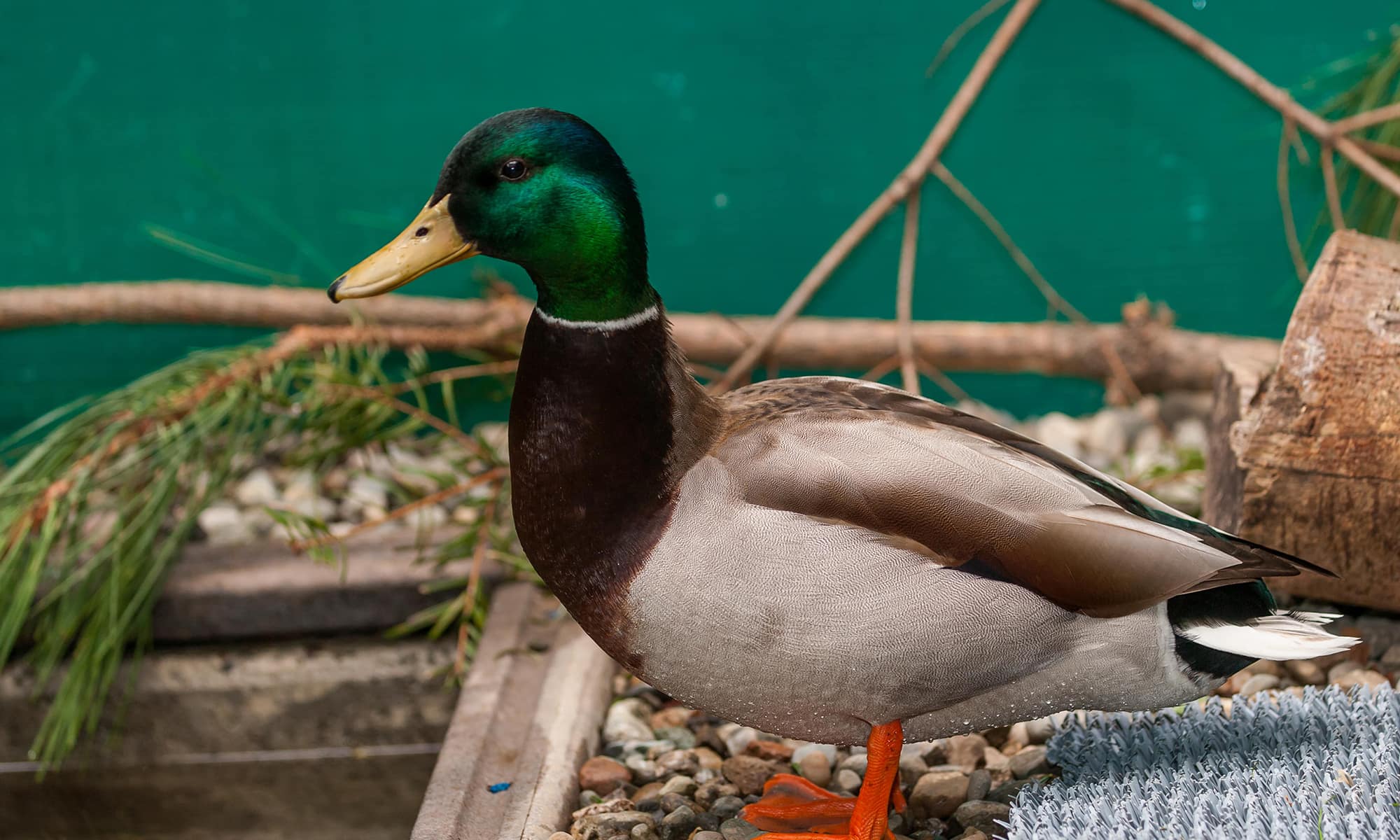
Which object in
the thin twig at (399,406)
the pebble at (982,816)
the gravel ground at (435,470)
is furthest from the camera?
the gravel ground at (435,470)

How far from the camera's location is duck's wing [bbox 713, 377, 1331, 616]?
55.7 inches

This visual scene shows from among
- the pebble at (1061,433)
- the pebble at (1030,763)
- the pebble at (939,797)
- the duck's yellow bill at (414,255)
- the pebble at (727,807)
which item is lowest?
the pebble at (727,807)

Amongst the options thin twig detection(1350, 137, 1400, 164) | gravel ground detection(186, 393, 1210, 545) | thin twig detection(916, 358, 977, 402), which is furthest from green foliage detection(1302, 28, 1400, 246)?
thin twig detection(916, 358, 977, 402)

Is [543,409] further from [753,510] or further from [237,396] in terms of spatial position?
[237,396]

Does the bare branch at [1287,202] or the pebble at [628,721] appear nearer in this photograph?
Result: the pebble at [628,721]

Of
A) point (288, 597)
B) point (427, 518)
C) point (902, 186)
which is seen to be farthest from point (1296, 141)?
point (288, 597)

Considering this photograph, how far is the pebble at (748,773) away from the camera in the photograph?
194 cm

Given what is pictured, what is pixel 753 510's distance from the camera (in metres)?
1.47

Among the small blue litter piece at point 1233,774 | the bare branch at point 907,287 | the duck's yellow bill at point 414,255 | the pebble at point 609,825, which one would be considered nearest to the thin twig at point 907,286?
the bare branch at point 907,287

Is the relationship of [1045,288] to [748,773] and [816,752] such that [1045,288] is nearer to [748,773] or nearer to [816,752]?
[816,752]

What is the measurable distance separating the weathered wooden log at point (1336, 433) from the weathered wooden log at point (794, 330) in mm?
1053

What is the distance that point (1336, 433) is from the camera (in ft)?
6.25

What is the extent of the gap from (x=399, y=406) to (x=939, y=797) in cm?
144

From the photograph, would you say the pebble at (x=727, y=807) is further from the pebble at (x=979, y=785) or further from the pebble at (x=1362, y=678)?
the pebble at (x=1362, y=678)
